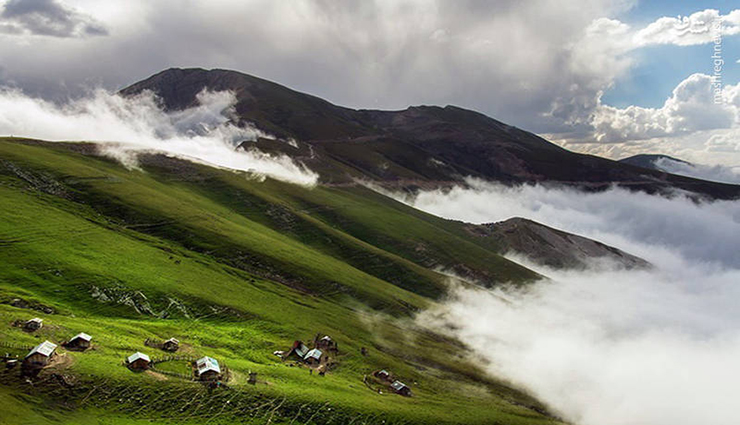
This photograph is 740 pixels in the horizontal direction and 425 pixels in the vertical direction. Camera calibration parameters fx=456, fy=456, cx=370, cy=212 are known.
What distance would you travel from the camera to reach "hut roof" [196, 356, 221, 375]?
85.8 m

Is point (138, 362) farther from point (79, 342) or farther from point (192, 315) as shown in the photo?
point (192, 315)

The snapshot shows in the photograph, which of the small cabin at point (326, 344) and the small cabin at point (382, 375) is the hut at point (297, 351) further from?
the small cabin at point (382, 375)

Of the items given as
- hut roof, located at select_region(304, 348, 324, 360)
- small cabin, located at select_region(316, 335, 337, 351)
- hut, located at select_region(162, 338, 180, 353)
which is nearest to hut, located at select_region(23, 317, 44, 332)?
hut, located at select_region(162, 338, 180, 353)

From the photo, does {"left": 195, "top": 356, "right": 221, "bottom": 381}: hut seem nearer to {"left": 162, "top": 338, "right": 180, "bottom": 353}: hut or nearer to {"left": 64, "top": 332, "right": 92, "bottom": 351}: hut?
{"left": 162, "top": 338, "right": 180, "bottom": 353}: hut

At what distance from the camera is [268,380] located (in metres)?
93.4

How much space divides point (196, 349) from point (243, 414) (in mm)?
25224

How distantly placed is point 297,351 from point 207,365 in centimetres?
3288

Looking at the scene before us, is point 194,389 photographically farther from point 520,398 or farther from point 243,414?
point 520,398

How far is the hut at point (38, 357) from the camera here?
7056 centimetres

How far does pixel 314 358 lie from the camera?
117 metres

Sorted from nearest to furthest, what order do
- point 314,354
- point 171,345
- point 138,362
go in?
point 138,362
point 171,345
point 314,354

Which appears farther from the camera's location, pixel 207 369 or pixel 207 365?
pixel 207 365

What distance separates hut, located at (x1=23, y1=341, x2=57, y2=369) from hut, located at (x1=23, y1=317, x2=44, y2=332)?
1155 cm

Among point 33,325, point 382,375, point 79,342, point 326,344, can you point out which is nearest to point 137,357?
point 79,342
